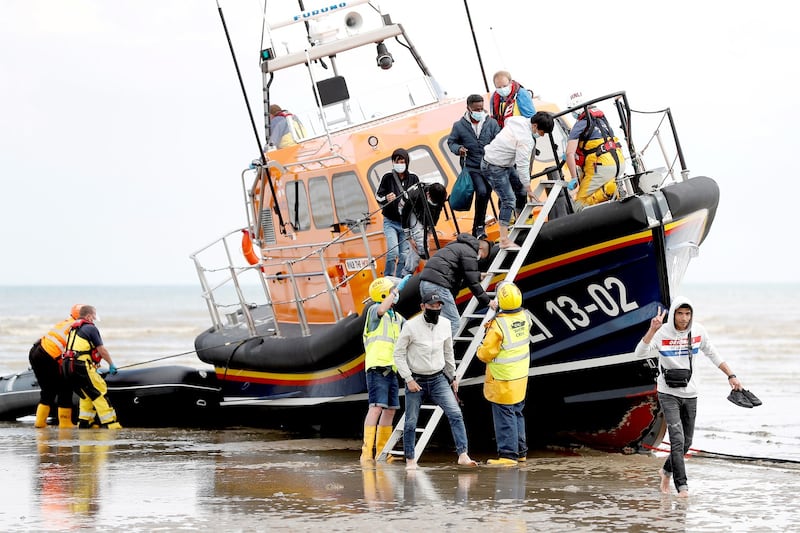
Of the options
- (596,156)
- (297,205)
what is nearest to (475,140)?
(596,156)

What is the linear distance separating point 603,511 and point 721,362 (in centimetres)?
128

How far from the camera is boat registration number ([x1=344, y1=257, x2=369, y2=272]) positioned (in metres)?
10.4

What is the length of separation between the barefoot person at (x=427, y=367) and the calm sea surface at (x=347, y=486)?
0.25 m

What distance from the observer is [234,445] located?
1055 centimetres

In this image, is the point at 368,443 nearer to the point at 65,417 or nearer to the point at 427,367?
the point at 427,367

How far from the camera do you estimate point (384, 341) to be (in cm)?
896

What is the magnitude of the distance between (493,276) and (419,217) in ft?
3.26

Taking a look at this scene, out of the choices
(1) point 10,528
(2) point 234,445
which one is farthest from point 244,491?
(2) point 234,445

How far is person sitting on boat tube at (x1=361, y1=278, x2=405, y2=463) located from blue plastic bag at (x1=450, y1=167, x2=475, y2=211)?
917 millimetres

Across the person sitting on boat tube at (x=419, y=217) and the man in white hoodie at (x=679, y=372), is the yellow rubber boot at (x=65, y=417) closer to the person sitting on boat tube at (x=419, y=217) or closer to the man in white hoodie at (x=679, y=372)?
the person sitting on boat tube at (x=419, y=217)

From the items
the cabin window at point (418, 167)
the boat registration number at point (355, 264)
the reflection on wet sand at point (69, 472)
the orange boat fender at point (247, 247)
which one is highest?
the cabin window at point (418, 167)

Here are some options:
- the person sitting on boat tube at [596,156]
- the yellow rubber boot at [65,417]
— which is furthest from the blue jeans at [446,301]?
Result: the yellow rubber boot at [65,417]

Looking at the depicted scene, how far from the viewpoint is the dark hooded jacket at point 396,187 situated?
31.1 ft

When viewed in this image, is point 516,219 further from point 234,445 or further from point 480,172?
point 234,445
